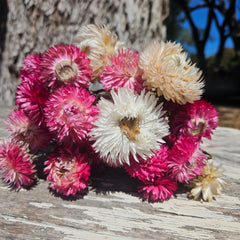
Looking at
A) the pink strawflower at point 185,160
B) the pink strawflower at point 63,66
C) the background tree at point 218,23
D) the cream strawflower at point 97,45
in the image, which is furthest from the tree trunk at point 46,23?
the background tree at point 218,23

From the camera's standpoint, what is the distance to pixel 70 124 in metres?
0.64

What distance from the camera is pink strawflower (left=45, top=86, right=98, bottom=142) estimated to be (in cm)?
64

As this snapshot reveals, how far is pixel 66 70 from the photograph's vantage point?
2.37ft

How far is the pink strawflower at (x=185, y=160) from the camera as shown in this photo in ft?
2.30

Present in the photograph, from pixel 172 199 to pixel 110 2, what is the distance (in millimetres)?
1181

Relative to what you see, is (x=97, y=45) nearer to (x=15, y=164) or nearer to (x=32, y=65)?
(x=32, y=65)

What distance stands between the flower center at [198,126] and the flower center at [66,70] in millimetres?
392

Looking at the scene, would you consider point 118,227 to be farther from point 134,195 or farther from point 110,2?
point 110,2

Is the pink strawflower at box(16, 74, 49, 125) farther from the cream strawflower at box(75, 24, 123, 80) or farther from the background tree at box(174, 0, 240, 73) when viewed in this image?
the background tree at box(174, 0, 240, 73)

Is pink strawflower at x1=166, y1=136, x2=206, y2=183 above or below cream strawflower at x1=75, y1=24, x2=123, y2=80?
below

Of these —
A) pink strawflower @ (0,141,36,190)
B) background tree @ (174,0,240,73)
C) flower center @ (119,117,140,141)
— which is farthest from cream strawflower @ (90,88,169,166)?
background tree @ (174,0,240,73)

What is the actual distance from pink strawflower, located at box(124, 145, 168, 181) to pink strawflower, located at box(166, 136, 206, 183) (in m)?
0.02

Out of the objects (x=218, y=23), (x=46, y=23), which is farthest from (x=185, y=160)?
(x=218, y=23)

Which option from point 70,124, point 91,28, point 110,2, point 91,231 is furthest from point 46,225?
point 110,2
